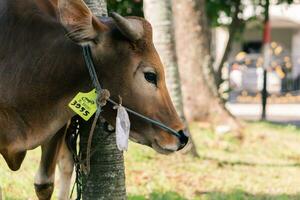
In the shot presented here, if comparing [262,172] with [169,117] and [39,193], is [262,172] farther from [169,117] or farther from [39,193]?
[169,117]

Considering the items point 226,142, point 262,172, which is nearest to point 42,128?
point 262,172

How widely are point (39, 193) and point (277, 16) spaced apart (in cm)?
2831

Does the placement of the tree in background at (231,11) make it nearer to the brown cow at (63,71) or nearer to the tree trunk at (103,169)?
the tree trunk at (103,169)

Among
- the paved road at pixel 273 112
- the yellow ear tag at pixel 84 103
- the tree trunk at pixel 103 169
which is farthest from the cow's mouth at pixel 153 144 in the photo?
the paved road at pixel 273 112

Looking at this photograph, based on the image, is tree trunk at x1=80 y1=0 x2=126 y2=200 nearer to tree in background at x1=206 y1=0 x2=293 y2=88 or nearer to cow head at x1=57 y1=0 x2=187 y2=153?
cow head at x1=57 y1=0 x2=187 y2=153

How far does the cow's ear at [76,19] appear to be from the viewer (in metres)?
4.08

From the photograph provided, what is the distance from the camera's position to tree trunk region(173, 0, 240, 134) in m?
12.3

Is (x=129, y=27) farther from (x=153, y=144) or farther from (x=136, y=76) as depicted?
(x=153, y=144)

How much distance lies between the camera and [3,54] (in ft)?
14.9

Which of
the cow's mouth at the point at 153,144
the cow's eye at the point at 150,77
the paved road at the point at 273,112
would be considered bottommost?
the paved road at the point at 273,112

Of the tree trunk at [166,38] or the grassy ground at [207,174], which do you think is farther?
the tree trunk at [166,38]

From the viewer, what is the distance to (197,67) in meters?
12.3

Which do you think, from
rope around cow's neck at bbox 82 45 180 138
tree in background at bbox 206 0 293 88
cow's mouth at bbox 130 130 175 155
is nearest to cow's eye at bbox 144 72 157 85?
rope around cow's neck at bbox 82 45 180 138

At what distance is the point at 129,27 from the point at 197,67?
8279 mm
